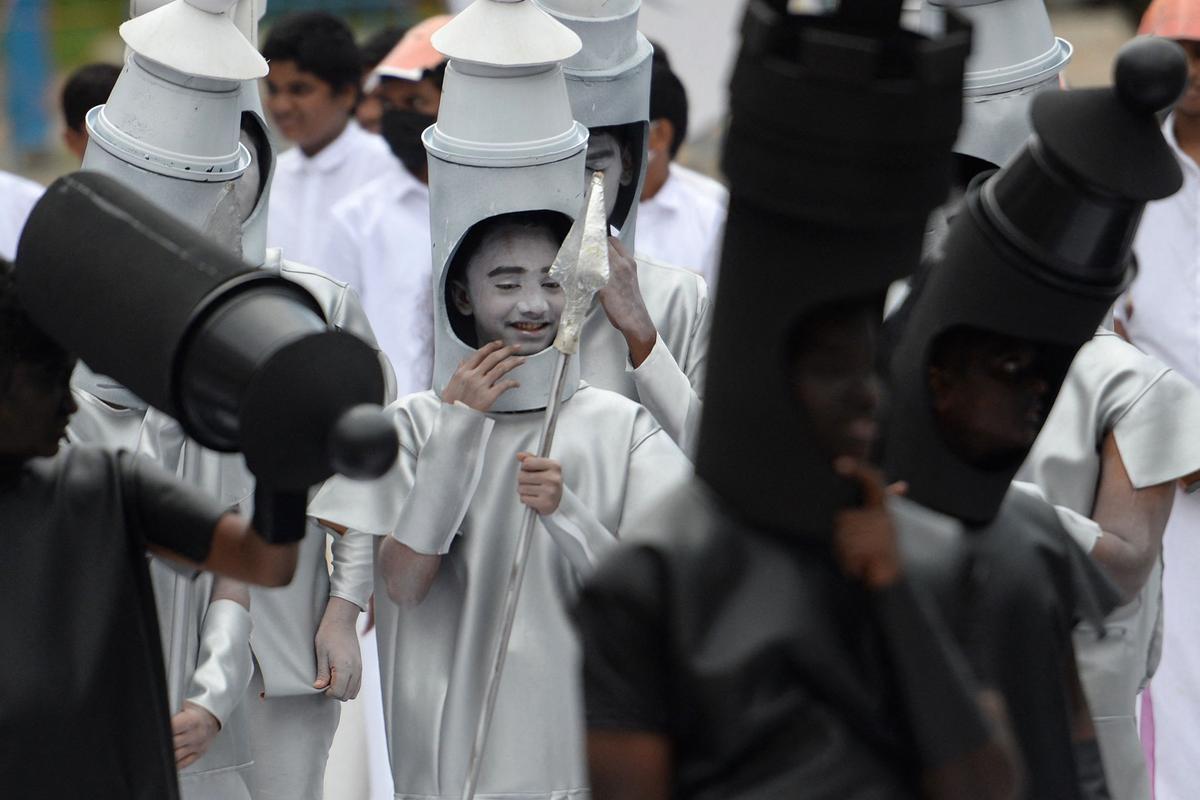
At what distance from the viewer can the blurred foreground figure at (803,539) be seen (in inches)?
99.0

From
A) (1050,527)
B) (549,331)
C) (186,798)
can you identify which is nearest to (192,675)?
(186,798)

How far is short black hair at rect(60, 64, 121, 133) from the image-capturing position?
Answer: 21.2ft

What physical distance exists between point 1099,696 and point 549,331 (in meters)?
1.27

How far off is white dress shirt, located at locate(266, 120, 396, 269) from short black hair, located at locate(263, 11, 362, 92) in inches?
9.1

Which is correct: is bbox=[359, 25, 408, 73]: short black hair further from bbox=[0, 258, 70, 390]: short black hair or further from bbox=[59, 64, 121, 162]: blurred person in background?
bbox=[0, 258, 70, 390]: short black hair

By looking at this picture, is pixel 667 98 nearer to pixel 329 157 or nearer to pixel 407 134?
pixel 407 134

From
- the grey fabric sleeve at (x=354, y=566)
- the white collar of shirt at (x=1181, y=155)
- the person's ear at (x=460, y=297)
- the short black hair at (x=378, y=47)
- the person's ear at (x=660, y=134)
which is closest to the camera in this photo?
the person's ear at (x=460, y=297)

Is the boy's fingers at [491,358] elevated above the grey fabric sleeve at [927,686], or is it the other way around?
the grey fabric sleeve at [927,686]

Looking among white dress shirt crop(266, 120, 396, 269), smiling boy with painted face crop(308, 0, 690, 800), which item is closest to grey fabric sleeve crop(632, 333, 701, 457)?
smiling boy with painted face crop(308, 0, 690, 800)

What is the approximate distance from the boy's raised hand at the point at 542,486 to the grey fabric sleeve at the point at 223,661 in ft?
2.20

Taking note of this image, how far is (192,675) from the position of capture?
454 centimetres

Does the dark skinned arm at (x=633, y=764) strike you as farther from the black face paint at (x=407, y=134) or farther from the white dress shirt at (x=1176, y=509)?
the black face paint at (x=407, y=134)

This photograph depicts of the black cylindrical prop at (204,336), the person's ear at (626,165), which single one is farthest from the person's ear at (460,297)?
the black cylindrical prop at (204,336)

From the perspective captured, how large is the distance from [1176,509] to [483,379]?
6.49 feet
